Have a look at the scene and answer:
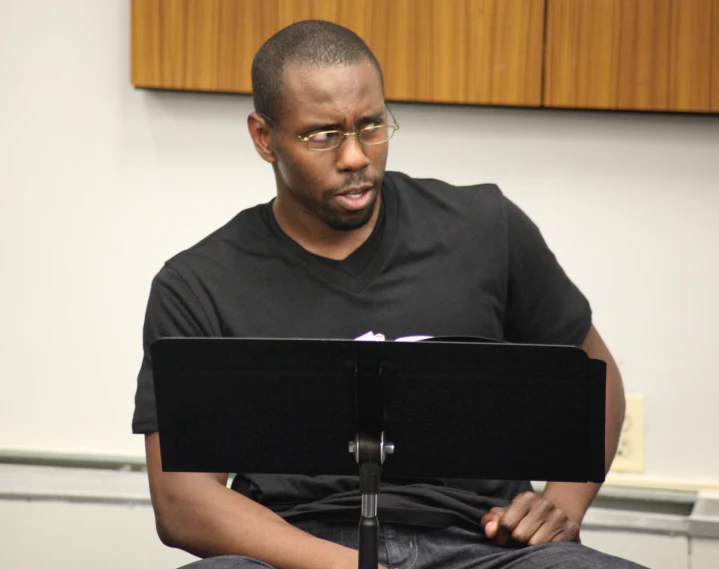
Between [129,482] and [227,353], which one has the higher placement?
[227,353]

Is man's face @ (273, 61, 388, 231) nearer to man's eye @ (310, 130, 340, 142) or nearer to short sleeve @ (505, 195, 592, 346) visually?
man's eye @ (310, 130, 340, 142)

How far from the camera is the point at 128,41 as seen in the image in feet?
8.40

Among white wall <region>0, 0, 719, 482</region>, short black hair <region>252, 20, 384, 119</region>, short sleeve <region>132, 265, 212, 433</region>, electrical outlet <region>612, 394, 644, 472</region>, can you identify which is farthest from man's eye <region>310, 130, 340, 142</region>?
electrical outlet <region>612, 394, 644, 472</region>

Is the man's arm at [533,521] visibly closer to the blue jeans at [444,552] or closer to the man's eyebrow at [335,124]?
the blue jeans at [444,552]

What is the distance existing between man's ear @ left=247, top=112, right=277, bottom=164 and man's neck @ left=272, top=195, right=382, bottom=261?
0.46 feet

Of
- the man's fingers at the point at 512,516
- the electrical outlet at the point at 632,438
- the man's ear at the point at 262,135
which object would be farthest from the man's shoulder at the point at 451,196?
the electrical outlet at the point at 632,438

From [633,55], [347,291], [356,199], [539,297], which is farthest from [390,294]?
[633,55]

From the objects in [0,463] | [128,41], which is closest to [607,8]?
[128,41]

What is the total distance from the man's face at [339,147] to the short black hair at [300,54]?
2 centimetres

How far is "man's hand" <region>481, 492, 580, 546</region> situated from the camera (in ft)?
5.47

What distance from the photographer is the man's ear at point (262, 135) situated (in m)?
1.98

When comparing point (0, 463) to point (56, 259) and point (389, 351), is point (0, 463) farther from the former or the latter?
point (389, 351)

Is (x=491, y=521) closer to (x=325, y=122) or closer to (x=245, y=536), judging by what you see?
(x=245, y=536)

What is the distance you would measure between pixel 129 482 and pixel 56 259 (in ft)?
1.89
